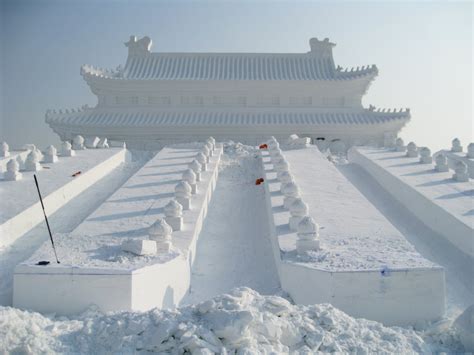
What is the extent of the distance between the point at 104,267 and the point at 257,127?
16.1 metres

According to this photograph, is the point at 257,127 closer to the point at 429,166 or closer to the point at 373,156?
the point at 373,156

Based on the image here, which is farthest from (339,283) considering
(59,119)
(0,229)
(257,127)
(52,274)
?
(59,119)

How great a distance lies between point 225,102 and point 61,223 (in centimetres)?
1355

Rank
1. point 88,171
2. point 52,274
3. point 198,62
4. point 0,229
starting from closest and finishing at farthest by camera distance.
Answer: point 52,274 < point 0,229 < point 88,171 < point 198,62

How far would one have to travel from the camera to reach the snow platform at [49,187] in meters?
10.9

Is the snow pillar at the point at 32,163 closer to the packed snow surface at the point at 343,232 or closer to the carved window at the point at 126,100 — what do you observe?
the packed snow surface at the point at 343,232

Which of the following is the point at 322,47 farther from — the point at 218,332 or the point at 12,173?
the point at 218,332

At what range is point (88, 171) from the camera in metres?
15.4

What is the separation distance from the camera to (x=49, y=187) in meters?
13.3

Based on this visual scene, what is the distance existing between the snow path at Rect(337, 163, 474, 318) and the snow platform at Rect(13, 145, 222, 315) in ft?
12.4

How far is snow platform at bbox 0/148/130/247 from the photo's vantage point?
35.9 feet

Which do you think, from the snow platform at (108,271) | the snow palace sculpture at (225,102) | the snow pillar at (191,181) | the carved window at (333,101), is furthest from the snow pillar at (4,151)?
the carved window at (333,101)

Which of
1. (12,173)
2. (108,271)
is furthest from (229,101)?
(108,271)

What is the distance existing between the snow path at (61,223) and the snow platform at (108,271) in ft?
2.01
